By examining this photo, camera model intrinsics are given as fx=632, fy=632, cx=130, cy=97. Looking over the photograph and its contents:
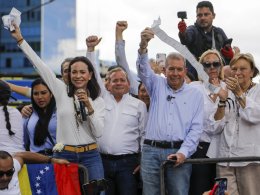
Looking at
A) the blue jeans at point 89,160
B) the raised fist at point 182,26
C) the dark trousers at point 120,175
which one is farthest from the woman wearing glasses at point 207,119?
the raised fist at point 182,26

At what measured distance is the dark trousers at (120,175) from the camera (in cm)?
675

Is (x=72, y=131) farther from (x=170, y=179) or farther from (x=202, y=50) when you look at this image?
(x=202, y=50)

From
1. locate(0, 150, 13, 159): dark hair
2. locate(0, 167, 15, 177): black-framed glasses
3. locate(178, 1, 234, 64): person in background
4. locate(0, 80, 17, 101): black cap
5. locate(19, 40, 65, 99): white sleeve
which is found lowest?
locate(0, 167, 15, 177): black-framed glasses

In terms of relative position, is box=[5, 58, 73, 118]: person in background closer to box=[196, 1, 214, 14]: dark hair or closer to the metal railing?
the metal railing

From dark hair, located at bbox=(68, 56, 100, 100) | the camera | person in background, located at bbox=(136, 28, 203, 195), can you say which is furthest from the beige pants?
the camera

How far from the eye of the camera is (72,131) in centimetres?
638

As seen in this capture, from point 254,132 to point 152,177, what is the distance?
1.17 m

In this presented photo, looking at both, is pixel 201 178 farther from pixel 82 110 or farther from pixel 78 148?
pixel 82 110

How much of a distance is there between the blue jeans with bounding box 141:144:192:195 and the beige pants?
0.47 m

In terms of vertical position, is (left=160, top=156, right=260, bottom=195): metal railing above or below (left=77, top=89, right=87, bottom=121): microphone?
below

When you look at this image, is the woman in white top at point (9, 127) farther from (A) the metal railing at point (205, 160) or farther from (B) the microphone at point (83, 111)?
(A) the metal railing at point (205, 160)

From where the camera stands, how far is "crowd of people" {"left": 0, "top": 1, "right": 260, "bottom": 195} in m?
6.41

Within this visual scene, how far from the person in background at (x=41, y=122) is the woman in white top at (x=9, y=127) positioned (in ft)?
0.90

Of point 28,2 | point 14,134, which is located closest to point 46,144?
point 14,134
